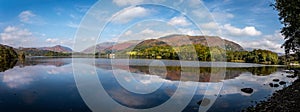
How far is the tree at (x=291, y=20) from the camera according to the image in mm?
17575

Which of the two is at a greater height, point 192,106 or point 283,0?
point 283,0

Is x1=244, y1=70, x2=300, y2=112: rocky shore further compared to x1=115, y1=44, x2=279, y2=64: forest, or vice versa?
x1=115, y1=44, x2=279, y2=64: forest

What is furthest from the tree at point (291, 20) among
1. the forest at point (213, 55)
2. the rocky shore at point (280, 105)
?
the forest at point (213, 55)

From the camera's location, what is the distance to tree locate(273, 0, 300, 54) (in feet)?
57.7

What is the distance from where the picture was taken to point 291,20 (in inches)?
763

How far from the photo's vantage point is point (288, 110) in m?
17.2

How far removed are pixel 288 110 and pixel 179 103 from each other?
9.41 m

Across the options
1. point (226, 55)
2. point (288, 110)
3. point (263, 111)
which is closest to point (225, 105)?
point (263, 111)

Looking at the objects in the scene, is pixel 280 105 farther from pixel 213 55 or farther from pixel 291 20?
pixel 213 55

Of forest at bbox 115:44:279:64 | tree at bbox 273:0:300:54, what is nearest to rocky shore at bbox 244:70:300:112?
tree at bbox 273:0:300:54

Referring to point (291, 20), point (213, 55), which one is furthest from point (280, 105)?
point (213, 55)

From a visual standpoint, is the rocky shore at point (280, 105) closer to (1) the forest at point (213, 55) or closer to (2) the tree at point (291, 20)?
(2) the tree at point (291, 20)

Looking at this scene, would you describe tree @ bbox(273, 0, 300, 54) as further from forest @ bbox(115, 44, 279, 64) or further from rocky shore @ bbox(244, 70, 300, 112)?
forest @ bbox(115, 44, 279, 64)

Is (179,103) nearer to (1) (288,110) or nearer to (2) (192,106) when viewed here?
(2) (192,106)
